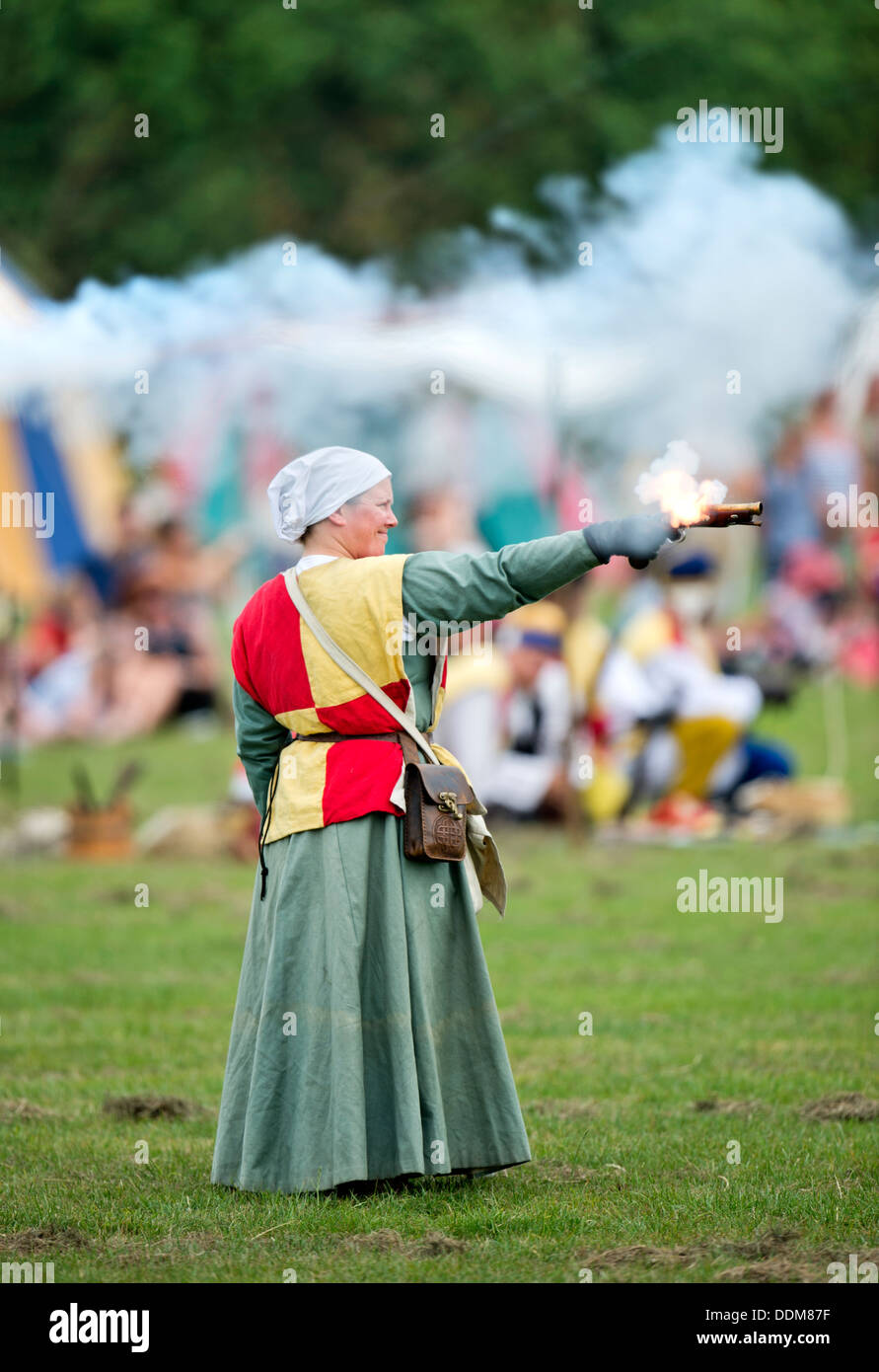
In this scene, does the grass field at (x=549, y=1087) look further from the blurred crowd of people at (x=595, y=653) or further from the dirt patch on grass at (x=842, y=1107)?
the blurred crowd of people at (x=595, y=653)

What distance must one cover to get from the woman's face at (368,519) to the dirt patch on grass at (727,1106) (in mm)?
2272

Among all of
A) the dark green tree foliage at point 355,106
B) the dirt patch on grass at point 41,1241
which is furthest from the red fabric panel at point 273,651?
the dark green tree foliage at point 355,106

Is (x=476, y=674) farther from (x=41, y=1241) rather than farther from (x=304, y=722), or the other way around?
(x=41, y=1241)

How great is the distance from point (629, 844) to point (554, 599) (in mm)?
2395

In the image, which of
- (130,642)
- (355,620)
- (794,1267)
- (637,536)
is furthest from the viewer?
(130,642)

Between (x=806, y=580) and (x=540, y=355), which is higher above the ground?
(x=540, y=355)

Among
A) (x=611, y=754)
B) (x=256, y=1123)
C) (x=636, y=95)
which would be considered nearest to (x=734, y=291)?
(x=611, y=754)

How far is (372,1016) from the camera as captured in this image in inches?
200

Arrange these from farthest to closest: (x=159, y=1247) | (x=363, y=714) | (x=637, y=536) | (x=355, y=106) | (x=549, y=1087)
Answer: (x=355, y=106) < (x=549, y=1087) < (x=363, y=714) < (x=159, y=1247) < (x=637, y=536)

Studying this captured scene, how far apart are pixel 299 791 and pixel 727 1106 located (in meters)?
2.02

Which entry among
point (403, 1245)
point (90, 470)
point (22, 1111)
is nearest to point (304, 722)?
point (403, 1245)

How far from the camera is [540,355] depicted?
18.1 m

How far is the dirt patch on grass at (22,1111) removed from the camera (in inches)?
248
